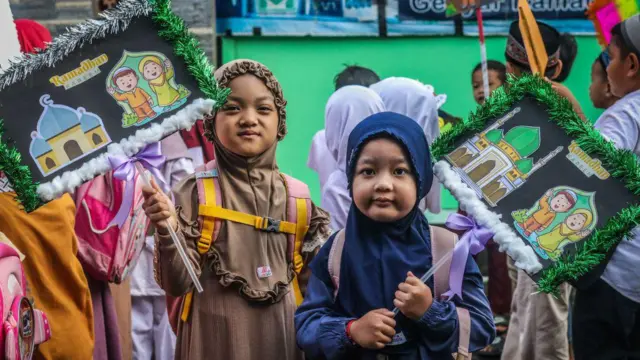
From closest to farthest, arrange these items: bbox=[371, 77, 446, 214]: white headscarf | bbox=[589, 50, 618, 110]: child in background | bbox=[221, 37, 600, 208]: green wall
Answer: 1. bbox=[589, 50, 618, 110]: child in background
2. bbox=[371, 77, 446, 214]: white headscarf
3. bbox=[221, 37, 600, 208]: green wall

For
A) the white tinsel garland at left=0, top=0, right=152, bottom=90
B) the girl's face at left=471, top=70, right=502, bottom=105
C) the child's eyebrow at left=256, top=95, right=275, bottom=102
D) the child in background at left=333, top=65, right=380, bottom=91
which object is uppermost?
the white tinsel garland at left=0, top=0, right=152, bottom=90

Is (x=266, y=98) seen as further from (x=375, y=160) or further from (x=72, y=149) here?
(x=72, y=149)

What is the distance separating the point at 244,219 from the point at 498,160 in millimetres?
1018

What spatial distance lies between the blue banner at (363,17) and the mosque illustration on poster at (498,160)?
5332 mm

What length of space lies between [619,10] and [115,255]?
2.79 meters

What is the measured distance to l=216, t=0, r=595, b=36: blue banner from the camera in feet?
26.8

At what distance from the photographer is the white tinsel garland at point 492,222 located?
2927mm

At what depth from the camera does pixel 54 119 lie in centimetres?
301

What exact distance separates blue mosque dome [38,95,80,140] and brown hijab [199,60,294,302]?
671 mm

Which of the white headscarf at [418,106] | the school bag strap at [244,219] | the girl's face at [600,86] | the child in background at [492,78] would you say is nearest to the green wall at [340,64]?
the child in background at [492,78]

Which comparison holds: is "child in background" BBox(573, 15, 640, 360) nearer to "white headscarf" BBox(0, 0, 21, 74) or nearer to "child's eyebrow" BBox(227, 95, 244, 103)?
"child's eyebrow" BBox(227, 95, 244, 103)

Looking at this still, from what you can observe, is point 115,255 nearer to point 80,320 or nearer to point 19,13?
point 80,320

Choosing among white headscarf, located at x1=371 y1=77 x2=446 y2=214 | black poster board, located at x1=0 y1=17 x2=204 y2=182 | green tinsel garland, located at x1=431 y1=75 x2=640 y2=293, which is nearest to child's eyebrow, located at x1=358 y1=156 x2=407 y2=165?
green tinsel garland, located at x1=431 y1=75 x2=640 y2=293

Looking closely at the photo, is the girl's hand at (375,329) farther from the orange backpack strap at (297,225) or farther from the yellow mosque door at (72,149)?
the yellow mosque door at (72,149)
